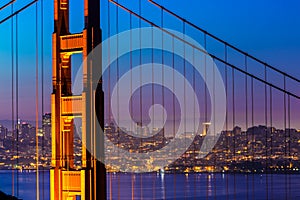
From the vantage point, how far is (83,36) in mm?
12922

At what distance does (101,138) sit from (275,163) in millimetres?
112025

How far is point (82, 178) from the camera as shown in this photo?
1292 cm

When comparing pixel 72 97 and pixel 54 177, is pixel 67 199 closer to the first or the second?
pixel 54 177

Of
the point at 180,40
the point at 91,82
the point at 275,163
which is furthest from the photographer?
the point at 275,163

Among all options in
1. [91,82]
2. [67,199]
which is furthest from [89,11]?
[67,199]

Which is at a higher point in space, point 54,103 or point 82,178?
point 54,103

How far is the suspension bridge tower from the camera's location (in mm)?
12852

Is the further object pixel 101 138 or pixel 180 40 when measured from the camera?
pixel 180 40

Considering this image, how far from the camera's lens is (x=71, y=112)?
13102mm

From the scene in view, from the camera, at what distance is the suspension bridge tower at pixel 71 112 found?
12.9 meters

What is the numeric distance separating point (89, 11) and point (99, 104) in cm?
154

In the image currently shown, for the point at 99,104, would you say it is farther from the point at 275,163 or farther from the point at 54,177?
the point at 275,163

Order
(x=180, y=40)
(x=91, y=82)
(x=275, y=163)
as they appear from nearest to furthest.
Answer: (x=91, y=82), (x=180, y=40), (x=275, y=163)

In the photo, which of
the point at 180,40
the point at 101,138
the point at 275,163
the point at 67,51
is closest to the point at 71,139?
the point at 101,138
